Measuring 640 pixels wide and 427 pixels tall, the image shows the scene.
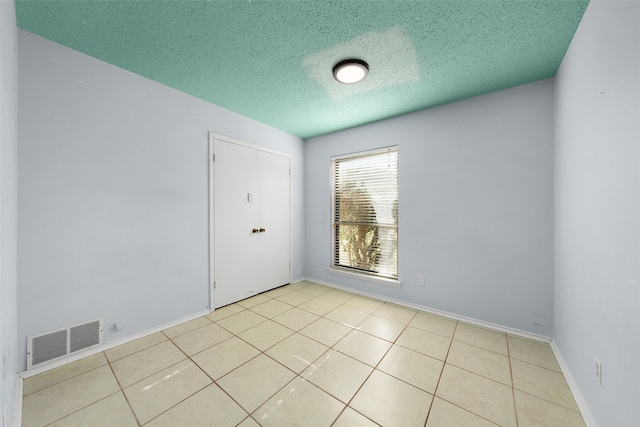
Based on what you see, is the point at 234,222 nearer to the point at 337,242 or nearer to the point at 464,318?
the point at 337,242

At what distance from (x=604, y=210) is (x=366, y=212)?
2421 millimetres

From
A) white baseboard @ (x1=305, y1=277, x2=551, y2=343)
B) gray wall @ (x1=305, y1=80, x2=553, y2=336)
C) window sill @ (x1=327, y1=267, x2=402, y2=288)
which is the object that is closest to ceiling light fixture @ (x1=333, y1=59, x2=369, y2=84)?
gray wall @ (x1=305, y1=80, x2=553, y2=336)

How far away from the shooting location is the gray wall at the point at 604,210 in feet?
3.45

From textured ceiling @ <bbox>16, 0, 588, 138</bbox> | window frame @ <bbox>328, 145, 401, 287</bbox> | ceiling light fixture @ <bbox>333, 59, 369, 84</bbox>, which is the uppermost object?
textured ceiling @ <bbox>16, 0, 588, 138</bbox>

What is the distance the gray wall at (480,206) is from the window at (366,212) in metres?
0.16

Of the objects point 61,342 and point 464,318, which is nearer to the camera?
point 61,342

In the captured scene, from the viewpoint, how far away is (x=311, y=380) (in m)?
1.76

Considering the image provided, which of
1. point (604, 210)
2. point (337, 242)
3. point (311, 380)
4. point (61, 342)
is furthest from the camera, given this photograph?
point (337, 242)

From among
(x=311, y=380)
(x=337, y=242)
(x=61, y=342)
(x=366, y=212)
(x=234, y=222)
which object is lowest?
(x=311, y=380)

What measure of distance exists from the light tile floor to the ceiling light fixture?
257 centimetres

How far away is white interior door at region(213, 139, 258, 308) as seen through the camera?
3006 millimetres

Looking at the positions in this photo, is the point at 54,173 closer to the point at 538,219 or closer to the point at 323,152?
the point at 323,152

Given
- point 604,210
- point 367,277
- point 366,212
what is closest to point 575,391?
point 604,210

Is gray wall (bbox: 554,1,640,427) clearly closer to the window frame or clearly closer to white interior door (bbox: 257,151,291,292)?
the window frame
